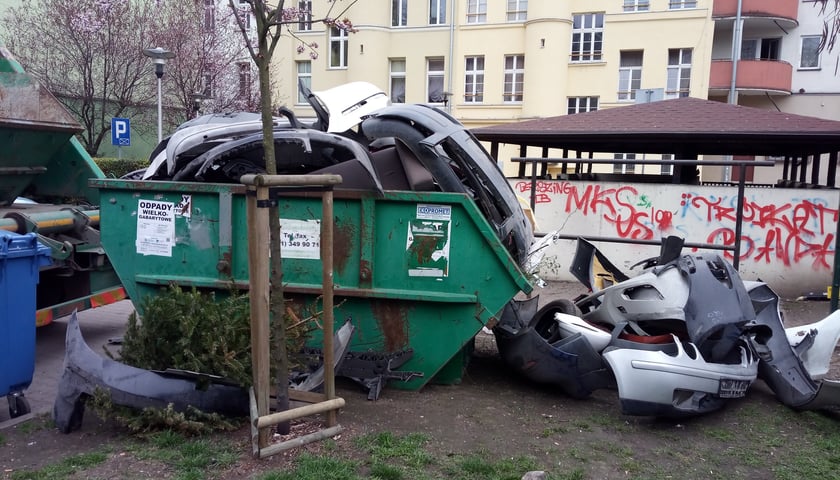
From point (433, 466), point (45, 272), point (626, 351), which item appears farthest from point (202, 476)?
point (45, 272)

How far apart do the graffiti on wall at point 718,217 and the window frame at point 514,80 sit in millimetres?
19579

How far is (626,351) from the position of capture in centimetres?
434

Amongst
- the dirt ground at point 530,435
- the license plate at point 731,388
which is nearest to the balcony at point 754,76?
the dirt ground at point 530,435

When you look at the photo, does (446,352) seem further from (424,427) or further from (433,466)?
(433,466)

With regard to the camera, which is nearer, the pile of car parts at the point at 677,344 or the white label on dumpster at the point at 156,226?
the pile of car parts at the point at 677,344

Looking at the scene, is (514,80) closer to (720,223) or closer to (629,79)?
(629,79)

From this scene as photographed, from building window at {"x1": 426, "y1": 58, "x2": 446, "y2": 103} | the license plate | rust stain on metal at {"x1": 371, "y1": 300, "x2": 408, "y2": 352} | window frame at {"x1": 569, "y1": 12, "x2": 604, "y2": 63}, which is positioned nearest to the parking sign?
rust stain on metal at {"x1": 371, "y1": 300, "x2": 408, "y2": 352}

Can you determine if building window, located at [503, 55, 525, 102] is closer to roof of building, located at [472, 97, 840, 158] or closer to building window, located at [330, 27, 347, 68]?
building window, located at [330, 27, 347, 68]

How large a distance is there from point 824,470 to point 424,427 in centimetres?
228

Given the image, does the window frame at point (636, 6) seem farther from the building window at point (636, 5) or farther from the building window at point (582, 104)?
the building window at point (582, 104)

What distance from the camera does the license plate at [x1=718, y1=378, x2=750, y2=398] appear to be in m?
4.39

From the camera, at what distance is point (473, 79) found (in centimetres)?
→ 3050

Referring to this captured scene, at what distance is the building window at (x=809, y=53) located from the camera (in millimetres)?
30078

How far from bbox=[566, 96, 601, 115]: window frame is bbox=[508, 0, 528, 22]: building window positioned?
13.4ft
